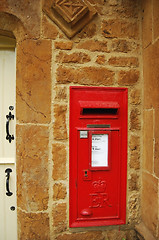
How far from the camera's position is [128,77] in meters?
1.68

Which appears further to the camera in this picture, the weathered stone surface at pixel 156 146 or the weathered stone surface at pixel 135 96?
the weathered stone surface at pixel 135 96

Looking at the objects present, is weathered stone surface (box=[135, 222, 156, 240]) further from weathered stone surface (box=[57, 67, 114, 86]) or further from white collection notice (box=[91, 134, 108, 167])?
weathered stone surface (box=[57, 67, 114, 86])

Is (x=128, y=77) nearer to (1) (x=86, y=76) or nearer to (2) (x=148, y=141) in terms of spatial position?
(1) (x=86, y=76)

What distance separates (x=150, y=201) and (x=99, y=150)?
663mm

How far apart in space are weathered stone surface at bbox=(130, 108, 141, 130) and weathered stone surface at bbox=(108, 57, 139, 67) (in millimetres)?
451

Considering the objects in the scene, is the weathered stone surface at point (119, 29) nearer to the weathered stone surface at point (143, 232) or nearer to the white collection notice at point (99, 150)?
the white collection notice at point (99, 150)

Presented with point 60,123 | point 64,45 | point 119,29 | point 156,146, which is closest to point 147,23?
point 119,29

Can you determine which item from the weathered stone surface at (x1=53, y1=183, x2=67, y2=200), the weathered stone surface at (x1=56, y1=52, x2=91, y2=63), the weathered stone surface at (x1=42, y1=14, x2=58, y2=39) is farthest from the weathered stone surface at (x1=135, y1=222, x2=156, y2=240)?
the weathered stone surface at (x1=42, y1=14, x2=58, y2=39)

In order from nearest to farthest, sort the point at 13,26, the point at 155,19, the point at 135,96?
the point at 155,19, the point at 13,26, the point at 135,96

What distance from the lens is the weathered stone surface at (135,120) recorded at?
1.69 meters

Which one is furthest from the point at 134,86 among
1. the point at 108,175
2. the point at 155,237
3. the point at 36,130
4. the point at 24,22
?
the point at 155,237

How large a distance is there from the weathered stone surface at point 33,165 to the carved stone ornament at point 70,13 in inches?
38.0

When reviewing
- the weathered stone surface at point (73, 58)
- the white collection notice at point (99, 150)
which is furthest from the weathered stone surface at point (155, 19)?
the white collection notice at point (99, 150)

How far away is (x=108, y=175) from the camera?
1.65m
